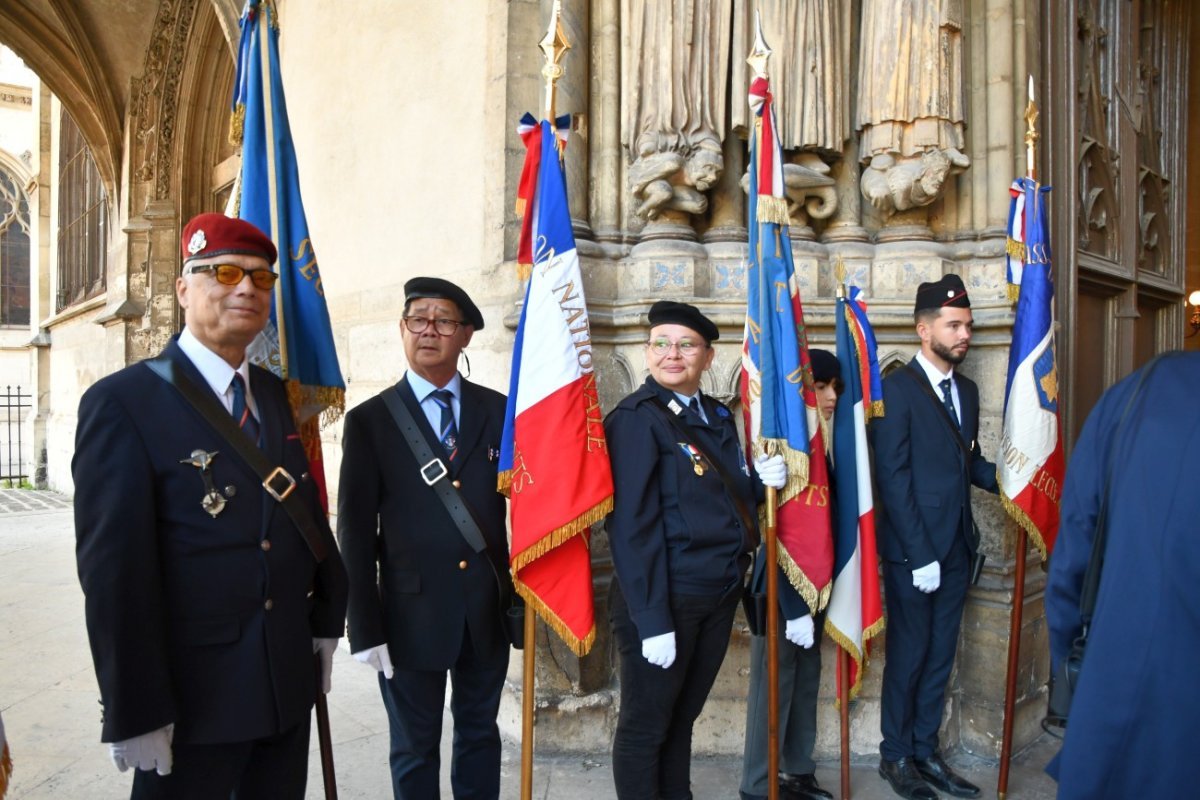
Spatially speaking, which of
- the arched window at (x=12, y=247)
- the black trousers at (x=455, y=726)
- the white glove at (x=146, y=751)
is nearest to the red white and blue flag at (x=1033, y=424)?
the black trousers at (x=455, y=726)

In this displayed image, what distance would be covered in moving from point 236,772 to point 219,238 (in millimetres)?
1197

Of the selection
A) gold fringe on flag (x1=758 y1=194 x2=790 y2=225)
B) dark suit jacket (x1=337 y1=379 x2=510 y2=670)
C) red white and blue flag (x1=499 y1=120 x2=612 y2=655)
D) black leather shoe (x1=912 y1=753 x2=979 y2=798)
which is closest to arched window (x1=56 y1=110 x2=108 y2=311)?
red white and blue flag (x1=499 y1=120 x2=612 y2=655)

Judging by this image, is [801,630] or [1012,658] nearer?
[801,630]

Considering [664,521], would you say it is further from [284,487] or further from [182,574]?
[182,574]

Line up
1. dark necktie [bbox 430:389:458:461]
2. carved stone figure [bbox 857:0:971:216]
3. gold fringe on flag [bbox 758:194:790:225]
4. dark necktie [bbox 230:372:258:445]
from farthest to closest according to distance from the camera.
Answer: carved stone figure [bbox 857:0:971:216]
gold fringe on flag [bbox 758:194:790:225]
dark necktie [bbox 430:389:458:461]
dark necktie [bbox 230:372:258:445]

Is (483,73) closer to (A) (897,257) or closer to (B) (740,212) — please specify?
(B) (740,212)

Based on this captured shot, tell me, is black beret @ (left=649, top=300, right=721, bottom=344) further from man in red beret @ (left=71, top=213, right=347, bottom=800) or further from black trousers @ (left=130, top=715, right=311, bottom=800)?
black trousers @ (left=130, top=715, right=311, bottom=800)

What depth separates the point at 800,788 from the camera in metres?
3.12

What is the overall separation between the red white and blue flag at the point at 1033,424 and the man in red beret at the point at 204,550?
2.72 meters

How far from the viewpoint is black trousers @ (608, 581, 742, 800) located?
2.49 m

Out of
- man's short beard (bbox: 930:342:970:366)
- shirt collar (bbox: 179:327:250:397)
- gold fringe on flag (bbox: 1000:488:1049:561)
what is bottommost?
gold fringe on flag (bbox: 1000:488:1049:561)

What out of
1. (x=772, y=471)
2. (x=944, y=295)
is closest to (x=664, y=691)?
(x=772, y=471)

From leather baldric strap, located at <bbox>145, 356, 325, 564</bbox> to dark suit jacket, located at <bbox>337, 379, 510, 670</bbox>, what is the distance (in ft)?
1.47

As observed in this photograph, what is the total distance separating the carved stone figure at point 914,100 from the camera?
3.64m
